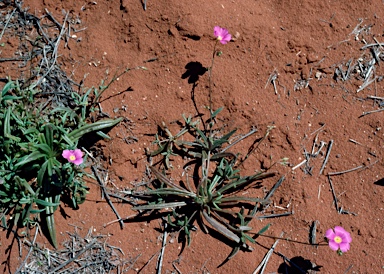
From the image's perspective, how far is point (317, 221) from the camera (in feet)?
11.9

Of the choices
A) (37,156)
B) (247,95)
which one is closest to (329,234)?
(247,95)

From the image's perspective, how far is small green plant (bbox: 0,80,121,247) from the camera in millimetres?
3668

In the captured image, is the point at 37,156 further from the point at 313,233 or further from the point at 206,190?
the point at 313,233

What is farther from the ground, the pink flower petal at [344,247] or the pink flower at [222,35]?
the pink flower at [222,35]

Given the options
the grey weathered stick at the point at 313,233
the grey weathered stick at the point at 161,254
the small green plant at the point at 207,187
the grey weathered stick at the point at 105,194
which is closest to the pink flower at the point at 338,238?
the grey weathered stick at the point at 313,233

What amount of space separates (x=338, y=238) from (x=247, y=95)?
4.40 ft

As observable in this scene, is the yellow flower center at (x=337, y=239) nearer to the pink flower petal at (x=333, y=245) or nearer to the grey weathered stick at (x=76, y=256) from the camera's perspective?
the pink flower petal at (x=333, y=245)

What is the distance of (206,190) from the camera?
12.0ft

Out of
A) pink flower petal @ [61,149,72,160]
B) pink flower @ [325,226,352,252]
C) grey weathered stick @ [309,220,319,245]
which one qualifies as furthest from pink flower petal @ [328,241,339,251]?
pink flower petal @ [61,149,72,160]

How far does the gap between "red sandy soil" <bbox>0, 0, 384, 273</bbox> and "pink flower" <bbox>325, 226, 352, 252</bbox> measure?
0.24 metres

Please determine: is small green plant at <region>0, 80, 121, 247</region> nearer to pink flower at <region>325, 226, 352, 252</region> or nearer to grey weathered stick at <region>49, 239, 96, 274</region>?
grey weathered stick at <region>49, 239, 96, 274</region>

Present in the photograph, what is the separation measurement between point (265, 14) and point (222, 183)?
150 cm

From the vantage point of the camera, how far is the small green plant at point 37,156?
3.67 metres

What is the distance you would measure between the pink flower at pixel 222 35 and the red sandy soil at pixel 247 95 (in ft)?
0.69
